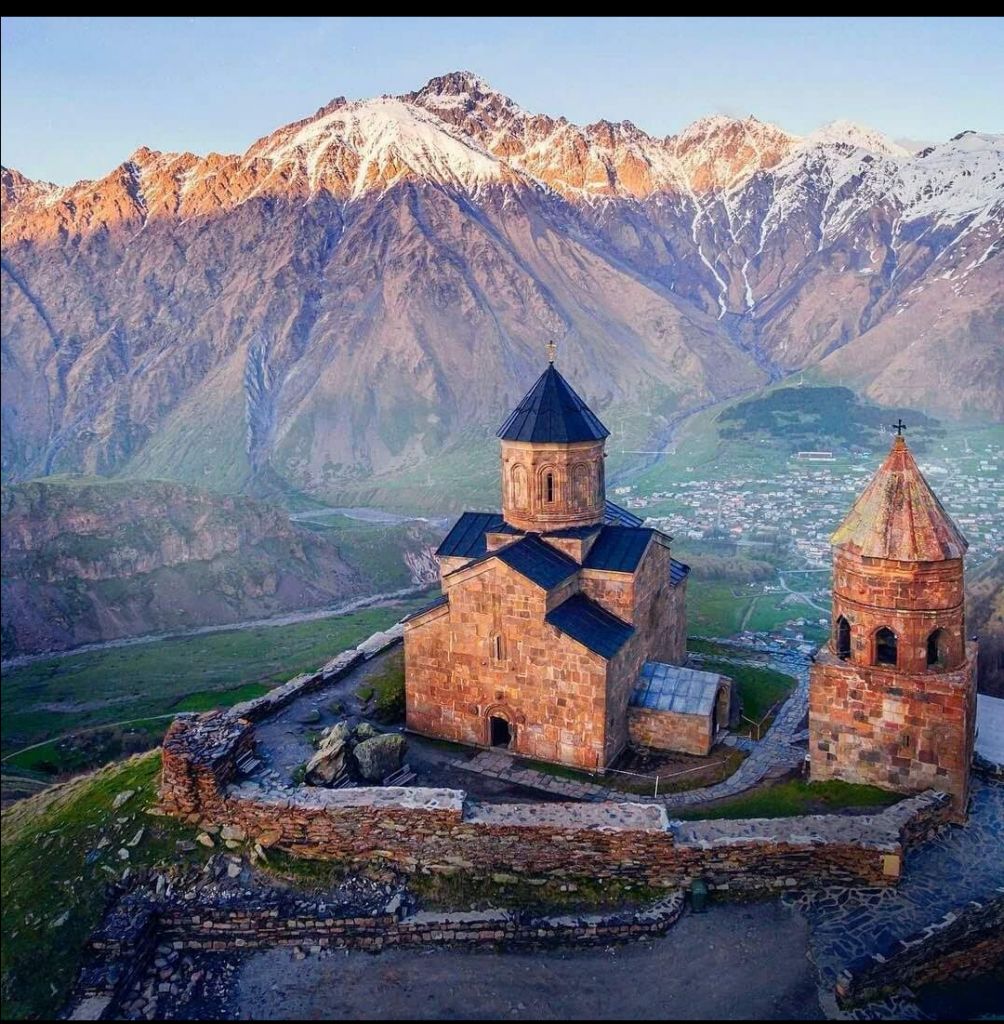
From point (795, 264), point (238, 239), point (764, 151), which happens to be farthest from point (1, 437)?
point (764, 151)

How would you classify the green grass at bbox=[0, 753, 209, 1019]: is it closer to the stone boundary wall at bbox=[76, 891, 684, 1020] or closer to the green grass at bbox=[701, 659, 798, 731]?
the stone boundary wall at bbox=[76, 891, 684, 1020]

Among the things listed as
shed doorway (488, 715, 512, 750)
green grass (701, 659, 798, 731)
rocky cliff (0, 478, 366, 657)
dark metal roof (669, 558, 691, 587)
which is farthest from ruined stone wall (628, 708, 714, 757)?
rocky cliff (0, 478, 366, 657)

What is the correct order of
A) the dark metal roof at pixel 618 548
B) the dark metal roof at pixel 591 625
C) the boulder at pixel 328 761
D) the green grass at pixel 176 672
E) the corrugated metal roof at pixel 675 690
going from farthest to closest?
the green grass at pixel 176 672 → the dark metal roof at pixel 618 548 → the corrugated metal roof at pixel 675 690 → the dark metal roof at pixel 591 625 → the boulder at pixel 328 761

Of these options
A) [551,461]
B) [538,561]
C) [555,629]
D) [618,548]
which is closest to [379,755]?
[555,629]

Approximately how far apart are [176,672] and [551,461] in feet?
79.6

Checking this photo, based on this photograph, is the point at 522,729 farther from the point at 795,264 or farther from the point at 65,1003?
the point at 795,264

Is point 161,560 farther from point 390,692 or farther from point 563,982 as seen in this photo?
point 563,982

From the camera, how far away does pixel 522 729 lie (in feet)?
56.5

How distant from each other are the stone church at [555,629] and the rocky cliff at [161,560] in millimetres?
25755

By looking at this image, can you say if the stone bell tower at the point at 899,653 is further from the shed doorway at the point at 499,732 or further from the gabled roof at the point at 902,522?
the shed doorway at the point at 499,732

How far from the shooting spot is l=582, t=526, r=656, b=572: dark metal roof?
18203 millimetres

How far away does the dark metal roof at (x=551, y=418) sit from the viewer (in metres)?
18.6

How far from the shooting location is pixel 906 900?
12.9 metres

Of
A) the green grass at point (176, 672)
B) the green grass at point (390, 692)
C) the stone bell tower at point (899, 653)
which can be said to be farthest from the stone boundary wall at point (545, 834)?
the green grass at point (176, 672)
